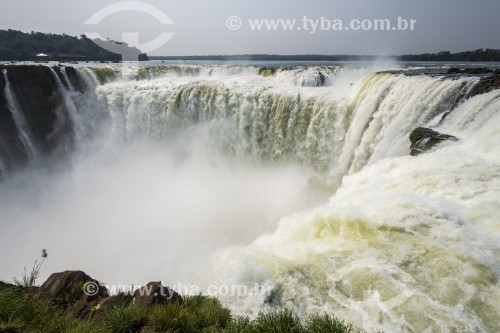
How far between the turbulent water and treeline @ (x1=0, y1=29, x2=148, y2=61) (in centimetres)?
4412

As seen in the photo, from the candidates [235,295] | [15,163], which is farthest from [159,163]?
[235,295]

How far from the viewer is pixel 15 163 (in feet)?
52.5

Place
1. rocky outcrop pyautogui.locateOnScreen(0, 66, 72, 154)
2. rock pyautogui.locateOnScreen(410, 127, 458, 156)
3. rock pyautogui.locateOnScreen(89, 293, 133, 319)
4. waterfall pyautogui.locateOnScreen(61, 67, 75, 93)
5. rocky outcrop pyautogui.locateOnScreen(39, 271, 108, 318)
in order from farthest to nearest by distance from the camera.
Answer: waterfall pyautogui.locateOnScreen(61, 67, 75, 93)
rocky outcrop pyautogui.locateOnScreen(0, 66, 72, 154)
rock pyautogui.locateOnScreen(410, 127, 458, 156)
rocky outcrop pyautogui.locateOnScreen(39, 271, 108, 318)
rock pyautogui.locateOnScreen(89, 293, 133, 319)

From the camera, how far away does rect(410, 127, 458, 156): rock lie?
7812 mm

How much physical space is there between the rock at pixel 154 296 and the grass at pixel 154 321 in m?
0.27

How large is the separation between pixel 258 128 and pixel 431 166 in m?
9.81

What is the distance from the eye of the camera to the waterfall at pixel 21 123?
1624 centimetres

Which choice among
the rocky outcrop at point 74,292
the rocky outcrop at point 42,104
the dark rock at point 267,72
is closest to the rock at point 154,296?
the rocky outcrop at point 74,292

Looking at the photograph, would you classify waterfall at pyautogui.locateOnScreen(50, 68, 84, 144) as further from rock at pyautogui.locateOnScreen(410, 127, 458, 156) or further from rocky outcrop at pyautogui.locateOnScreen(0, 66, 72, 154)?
rock at pyautogui.locateOnScreen(410, 127, 458, 156)

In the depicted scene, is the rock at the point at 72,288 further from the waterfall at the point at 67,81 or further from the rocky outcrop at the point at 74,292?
the waterfall at the point at 67,81

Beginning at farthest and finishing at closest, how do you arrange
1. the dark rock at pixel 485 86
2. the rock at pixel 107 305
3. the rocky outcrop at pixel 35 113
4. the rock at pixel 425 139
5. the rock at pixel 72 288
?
the rocky outcrop at pixel 35 113 → the dark rock at pixel 485 86 → the rock at pixel 425 139 → the rock at pixel 72 288 → the rock at pixel 107 305

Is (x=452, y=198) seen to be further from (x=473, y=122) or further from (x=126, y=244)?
(x=126, y=244)

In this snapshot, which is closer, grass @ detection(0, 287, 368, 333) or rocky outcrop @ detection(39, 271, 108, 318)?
grass @ detection(0, 287, 368, 333)

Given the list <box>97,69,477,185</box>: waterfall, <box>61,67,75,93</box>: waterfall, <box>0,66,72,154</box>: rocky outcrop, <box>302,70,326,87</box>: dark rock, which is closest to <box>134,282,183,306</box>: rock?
<box>97,69,477,185</box>: waterfall
